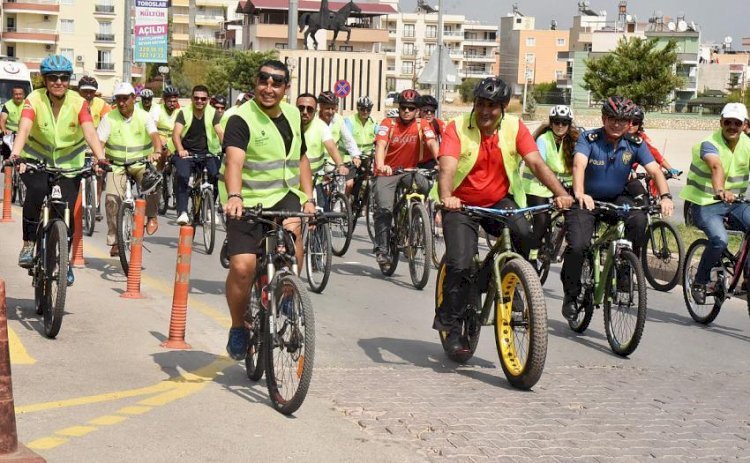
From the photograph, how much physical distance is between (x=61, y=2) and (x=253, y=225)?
361 ft

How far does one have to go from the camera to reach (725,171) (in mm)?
11914

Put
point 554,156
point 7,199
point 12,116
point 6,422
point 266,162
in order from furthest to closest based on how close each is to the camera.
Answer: point 12,116, point 7,199, point 554,156, point 266,162, point 6,422

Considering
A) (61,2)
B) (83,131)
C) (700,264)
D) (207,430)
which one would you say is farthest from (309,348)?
(61,2)

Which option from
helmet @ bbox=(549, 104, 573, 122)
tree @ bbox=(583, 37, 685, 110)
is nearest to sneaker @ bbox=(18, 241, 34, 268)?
helmet @ bbox=(549, 104, 573, 122)

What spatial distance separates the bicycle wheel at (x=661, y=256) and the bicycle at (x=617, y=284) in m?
3.68

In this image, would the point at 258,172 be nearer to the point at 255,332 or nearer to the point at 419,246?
the point at 255,332

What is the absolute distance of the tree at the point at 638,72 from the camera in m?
80.6

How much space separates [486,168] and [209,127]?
374 inches

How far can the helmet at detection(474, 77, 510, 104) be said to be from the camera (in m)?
8.59

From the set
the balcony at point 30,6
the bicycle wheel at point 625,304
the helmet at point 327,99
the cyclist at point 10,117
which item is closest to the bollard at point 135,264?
the bicycle wheel at point 625,304

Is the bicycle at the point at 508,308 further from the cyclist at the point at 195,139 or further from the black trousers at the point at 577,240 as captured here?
the cyclist at the point at 195,139

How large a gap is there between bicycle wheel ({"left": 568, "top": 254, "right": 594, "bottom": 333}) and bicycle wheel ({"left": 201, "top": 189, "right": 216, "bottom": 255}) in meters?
6.28

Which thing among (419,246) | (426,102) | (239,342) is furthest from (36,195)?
(426,102)

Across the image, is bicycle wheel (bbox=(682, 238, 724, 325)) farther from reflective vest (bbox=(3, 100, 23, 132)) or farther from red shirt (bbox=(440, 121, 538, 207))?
reflective vest (bbox=(3, 100, 23, 132))
